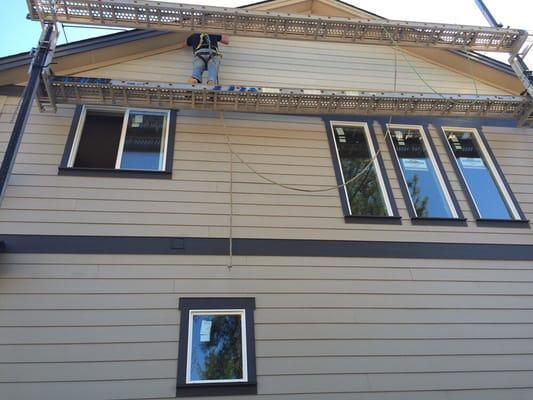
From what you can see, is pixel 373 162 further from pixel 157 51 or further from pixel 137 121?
pixel 157 51

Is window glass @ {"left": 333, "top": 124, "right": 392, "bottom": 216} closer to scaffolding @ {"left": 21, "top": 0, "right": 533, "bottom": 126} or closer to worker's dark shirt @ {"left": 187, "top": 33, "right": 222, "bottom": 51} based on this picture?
scaffolding @ {"left": 21, "top": 0, "right": 533, "bottom": 126}

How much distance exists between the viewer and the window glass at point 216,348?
4.35 meters

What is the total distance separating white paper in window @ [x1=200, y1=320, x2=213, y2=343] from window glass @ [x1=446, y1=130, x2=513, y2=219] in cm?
424

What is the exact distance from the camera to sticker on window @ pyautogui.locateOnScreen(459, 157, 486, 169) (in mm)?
6624

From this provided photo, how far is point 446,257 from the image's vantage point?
18.2 ft

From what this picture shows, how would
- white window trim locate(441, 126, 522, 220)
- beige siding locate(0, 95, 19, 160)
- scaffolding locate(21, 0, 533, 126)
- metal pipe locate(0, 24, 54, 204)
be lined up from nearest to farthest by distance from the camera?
1. metal pipe locate(0, 24, 54, 204)
2. scaffolding locate(21, 0, 533, 126)
3. beige siding locate(0, 95, 19, 160)
4. white window trim locate(441, 126, 522, 220)

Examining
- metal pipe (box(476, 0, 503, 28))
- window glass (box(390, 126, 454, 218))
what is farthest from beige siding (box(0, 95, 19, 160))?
metal pipe (box(476, 0, 503, 28))

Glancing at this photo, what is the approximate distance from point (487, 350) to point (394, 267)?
142 centimetres

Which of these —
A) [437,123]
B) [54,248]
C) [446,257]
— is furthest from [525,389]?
[54,248]

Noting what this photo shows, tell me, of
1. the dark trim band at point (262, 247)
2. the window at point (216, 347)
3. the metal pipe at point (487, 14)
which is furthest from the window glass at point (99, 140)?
the metal pipe at point (487, 14)

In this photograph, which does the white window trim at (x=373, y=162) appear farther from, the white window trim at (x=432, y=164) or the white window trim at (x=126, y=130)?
the white window trim at (x=126, y=130)

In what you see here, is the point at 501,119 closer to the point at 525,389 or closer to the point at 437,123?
the point at 437,123

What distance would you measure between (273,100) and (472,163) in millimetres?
3458

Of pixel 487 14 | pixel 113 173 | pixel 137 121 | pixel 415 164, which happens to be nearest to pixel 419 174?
pixel 415 164
